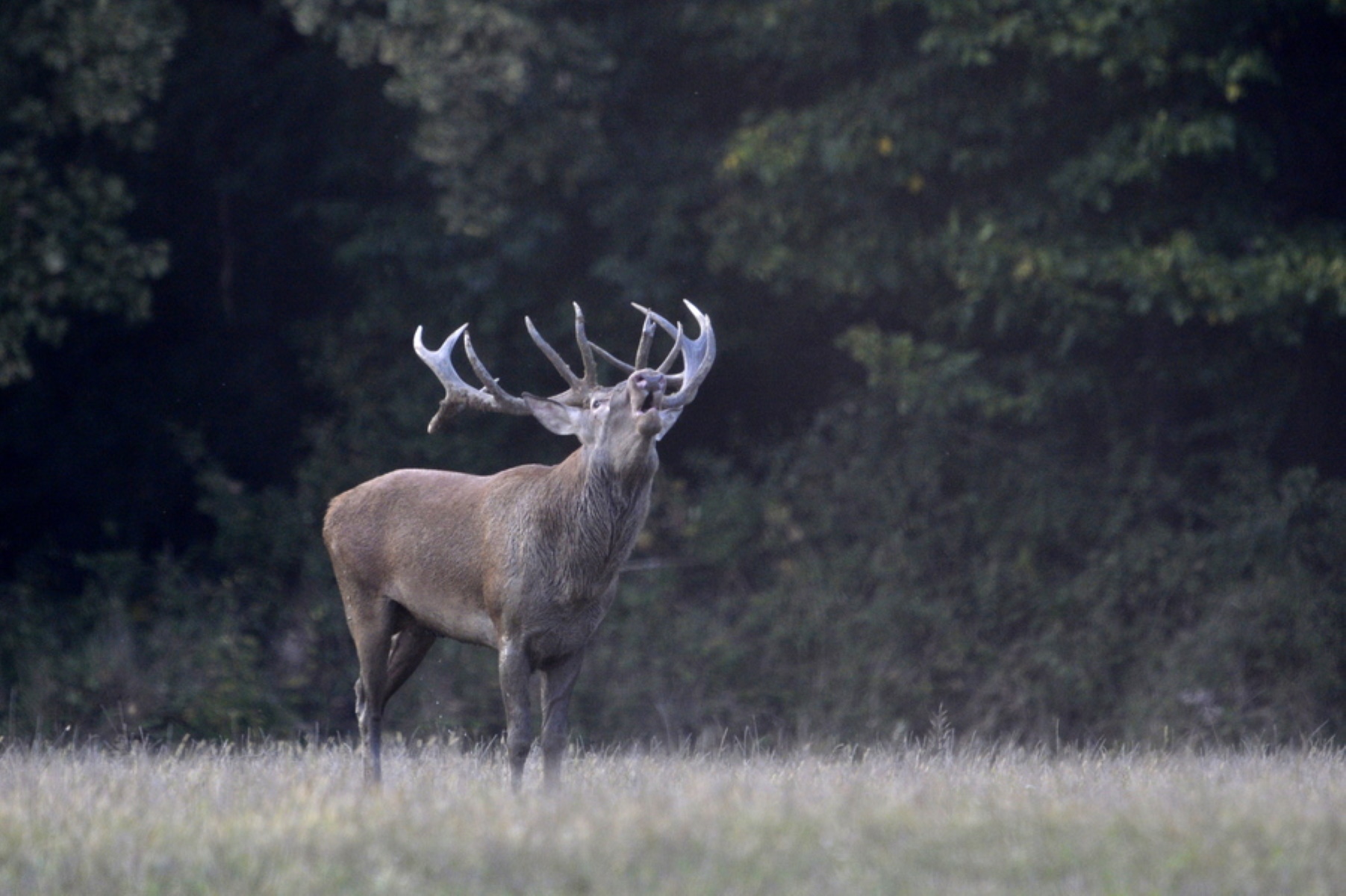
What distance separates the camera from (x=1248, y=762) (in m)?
8.59

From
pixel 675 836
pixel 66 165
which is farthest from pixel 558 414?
pixel 66 165

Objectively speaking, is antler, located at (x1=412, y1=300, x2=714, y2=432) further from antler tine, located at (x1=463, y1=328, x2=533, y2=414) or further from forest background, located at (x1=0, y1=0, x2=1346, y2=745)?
forest background, located at (x1=0, y1=0, x2=1346, y2=745)

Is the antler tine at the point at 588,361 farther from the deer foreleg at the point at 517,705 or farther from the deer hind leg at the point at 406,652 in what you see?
the deer hind leg at the point at 406,652

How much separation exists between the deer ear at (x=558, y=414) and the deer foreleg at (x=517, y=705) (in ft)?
3.44

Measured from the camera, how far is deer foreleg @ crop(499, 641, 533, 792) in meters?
7.27

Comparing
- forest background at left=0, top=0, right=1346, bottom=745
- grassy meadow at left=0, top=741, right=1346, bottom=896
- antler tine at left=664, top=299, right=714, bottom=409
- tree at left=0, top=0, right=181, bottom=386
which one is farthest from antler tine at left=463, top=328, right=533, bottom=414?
tree at left=0, top=0, right=181, bottom=386

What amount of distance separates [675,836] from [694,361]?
279 centimetres

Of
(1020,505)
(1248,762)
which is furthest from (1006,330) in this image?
(1248,762)

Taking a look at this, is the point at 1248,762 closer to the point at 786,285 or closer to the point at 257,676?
the point at 786,285

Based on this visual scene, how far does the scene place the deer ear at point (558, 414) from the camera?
7664 millimetres

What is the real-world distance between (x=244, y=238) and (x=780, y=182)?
18.6 ft

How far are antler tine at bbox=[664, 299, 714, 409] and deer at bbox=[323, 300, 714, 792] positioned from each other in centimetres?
1

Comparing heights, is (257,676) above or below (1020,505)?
below

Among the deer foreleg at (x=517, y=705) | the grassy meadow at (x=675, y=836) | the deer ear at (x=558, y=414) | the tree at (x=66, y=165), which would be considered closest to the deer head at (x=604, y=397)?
the deer ear at (x=558, y=414)
